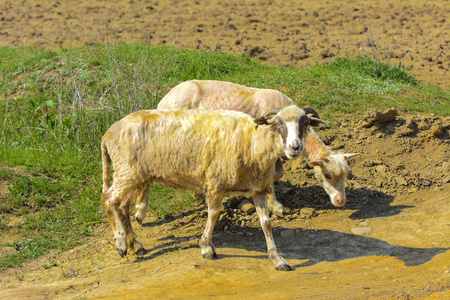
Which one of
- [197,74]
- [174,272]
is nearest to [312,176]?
[174,272]

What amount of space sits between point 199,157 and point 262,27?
400 inches

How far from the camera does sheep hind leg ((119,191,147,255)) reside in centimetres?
635

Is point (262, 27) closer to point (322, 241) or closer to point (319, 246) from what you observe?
point (322, 241)

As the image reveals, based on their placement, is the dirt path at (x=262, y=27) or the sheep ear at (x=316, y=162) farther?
the dirt path at (x=262, y=27)

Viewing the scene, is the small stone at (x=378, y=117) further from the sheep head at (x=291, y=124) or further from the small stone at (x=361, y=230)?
the sheep head at (x=291, y=124)

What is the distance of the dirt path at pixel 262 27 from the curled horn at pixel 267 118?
735cm

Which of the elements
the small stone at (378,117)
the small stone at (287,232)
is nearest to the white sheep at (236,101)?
the small stone at (287,232)

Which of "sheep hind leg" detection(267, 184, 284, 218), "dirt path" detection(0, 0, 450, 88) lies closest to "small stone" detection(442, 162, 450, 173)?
"sheep hind leg" detection(267, 184, 284, 218)

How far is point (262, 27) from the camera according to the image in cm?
1542

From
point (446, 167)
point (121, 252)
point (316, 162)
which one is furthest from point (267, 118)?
point (446, 167)

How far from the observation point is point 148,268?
6016 mm

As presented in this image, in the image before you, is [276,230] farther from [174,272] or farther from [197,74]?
[197,74]

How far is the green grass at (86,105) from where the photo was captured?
297 inches

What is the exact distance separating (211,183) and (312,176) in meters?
2.74
